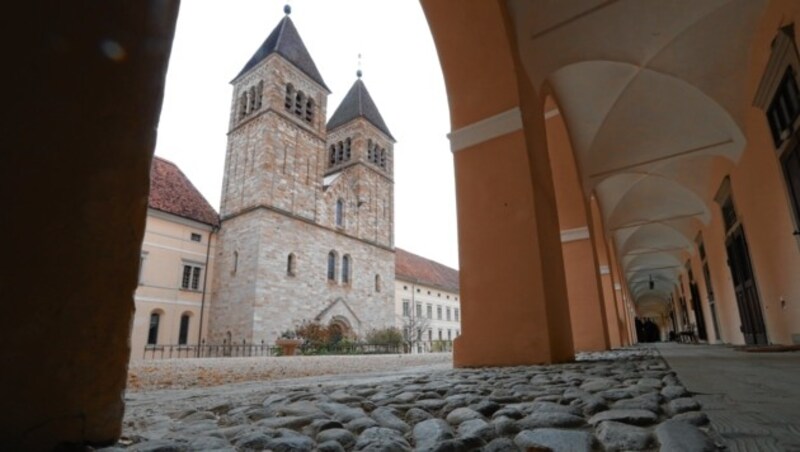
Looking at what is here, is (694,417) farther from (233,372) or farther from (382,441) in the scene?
(233,372)

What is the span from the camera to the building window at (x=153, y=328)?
19.2m

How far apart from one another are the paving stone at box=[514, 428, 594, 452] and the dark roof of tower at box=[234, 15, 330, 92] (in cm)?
2569

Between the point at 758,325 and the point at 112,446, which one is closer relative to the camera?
the point at 112,446

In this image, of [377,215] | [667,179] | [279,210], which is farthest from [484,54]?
[377,215]

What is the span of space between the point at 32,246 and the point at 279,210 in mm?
20660

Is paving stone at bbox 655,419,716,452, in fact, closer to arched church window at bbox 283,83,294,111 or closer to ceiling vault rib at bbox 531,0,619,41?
ceiling vault rib at bbox 531,0,619,41

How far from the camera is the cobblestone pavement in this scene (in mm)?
1018

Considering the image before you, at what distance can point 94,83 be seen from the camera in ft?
3.56

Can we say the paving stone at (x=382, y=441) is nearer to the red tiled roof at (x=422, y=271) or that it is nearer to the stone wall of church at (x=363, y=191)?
the stone wall of church at (x=363, y=191)

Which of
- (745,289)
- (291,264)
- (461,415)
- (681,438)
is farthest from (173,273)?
(681,438)

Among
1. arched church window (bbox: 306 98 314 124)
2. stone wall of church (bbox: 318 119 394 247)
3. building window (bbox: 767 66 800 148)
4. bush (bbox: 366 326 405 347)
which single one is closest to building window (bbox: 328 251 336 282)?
stone wall of church (bbox: 318 119 394 247)

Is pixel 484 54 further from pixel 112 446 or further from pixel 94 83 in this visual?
pixel 112 446

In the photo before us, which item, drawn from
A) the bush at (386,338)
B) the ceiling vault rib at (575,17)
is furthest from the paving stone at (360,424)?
the bush at (386,338)

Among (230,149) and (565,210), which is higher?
(230,149)
